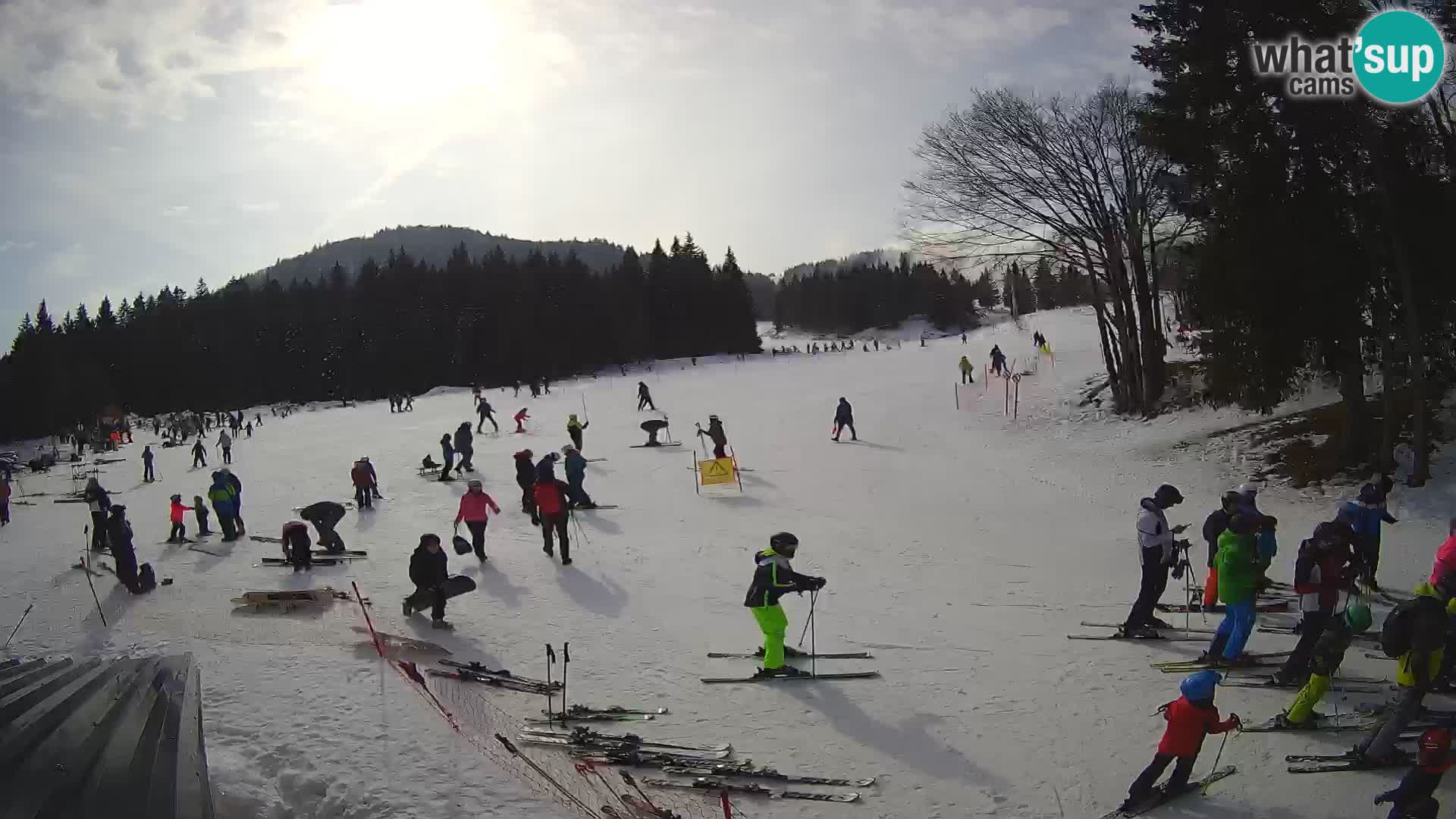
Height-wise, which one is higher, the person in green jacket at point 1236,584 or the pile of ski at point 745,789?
the person in green jacket at point 1236,584

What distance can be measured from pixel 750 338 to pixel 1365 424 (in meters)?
75.6

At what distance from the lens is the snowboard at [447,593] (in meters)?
10.7

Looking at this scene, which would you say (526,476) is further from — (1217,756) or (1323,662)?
(1323,662)

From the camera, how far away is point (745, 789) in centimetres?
641

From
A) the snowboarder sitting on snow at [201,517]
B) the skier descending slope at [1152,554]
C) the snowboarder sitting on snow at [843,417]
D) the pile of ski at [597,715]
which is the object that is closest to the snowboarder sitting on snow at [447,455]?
the snowboarder sitting on snow at [201,517]

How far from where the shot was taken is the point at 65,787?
202 inches

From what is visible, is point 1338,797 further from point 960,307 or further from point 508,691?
point 960,307

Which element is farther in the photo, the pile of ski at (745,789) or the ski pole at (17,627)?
the ski pole at (17,627)

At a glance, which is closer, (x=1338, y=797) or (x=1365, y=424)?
(x=1338, y=797)

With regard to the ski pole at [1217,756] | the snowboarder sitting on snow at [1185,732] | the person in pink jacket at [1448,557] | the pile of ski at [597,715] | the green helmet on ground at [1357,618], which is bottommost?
the ski pole at [1217,756]

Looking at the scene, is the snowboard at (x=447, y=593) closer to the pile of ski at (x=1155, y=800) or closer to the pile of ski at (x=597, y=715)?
the pile of ski at (x=597, y=715)

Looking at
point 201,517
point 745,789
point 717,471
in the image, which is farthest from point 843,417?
point 745,789

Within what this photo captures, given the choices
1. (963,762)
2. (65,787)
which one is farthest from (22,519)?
(963,762)

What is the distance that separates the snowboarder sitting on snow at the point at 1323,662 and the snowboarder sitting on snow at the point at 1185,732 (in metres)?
1.25
